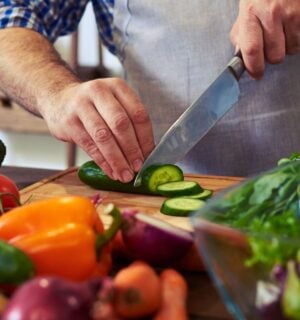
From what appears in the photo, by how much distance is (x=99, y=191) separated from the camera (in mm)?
1617

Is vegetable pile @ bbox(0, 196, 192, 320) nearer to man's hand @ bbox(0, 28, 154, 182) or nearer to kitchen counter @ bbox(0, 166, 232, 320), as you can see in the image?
kitchen counter @ bbox(0, 166, 232, 320)

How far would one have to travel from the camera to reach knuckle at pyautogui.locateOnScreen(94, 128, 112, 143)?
153cm

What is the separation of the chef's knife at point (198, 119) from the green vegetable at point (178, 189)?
0.06 meters

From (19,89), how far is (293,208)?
0.91m

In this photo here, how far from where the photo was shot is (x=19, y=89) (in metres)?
1.81

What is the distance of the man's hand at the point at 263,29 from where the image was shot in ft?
5.13

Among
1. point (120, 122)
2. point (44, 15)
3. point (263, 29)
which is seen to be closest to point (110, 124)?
point (120, 122)

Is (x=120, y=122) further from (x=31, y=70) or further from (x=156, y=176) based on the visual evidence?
(x=31, y=70)

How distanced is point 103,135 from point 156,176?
5.3 inches

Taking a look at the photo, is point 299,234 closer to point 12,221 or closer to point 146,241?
point 146,241

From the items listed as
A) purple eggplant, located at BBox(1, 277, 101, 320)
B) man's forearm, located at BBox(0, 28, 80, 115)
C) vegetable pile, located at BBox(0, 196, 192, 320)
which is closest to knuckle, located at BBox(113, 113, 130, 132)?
man's forearm, located at BBox(0, 28, 80, 115)

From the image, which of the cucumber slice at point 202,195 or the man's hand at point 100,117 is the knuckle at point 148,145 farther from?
the cucumber slice at point 202,195

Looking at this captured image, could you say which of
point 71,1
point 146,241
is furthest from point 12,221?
point 71,1

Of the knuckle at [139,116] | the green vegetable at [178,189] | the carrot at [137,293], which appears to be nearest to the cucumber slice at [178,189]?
the green vegetable at [178,189]
